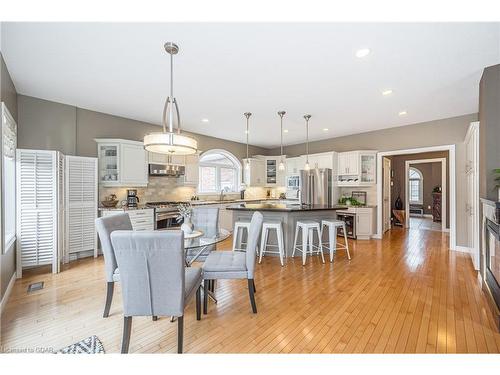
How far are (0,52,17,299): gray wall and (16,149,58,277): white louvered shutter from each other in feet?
0.63

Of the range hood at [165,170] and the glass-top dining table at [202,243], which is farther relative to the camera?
the range hood at [165,170]

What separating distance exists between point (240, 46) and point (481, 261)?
155 inches

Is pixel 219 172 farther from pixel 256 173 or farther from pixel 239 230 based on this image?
pixel 239 230

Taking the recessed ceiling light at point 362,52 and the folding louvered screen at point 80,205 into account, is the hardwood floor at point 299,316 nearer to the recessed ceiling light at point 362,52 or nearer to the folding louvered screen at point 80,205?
the folding louvered screen at point 80,205

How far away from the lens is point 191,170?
5.51m

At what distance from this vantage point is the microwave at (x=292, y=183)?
6768 mm

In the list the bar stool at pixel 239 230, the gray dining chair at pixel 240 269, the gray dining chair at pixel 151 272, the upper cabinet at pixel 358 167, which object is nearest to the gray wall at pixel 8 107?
the gray dining chair at pixel 151 272

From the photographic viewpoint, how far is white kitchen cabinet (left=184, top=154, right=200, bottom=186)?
17.7ft

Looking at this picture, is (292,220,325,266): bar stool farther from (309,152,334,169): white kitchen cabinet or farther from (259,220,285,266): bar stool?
(309,152,334,169): white kitchen cabinet

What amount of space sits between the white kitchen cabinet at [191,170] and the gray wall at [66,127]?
112 cm

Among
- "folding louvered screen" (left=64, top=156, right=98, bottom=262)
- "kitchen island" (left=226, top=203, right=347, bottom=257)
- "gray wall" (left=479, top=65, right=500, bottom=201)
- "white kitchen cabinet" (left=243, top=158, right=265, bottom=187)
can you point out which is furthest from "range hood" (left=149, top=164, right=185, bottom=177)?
"gray wall" (left=479, top=65, right=500, bottom=201)
